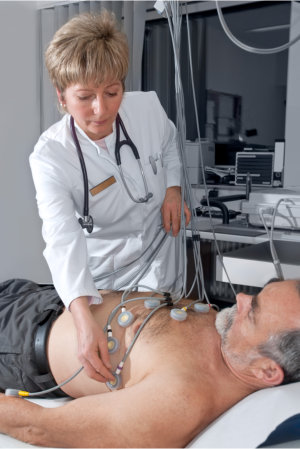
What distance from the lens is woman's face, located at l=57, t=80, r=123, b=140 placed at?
4.38ft

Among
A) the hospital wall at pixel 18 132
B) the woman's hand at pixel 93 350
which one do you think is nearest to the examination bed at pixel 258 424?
the woman's hand at pixel 93 350

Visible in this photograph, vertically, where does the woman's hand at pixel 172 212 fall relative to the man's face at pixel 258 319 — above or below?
above

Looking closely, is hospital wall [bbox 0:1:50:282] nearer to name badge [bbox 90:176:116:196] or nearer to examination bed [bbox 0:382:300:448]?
name badge [bbox 90:176:116:196]

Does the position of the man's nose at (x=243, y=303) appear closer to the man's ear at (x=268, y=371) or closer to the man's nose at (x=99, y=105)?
the man's ear at (x=268, y=371)

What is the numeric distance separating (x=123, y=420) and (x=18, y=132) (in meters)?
2.98

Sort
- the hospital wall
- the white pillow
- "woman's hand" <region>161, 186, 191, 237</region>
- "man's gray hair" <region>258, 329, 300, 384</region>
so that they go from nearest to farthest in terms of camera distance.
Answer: the white pillow → "man's gray hair" <region>258, 329, 300, 384</region> → "woman's hand" <region>161, 186, 191, 237</region> → the hospital wall

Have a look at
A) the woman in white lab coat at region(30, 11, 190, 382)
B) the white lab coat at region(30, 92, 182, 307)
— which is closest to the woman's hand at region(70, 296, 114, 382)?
the woman in white lab coat at region(30, 11, 190, 382)

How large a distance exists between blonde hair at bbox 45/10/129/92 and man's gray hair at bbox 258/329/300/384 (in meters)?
0.81

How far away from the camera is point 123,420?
1.04 metres

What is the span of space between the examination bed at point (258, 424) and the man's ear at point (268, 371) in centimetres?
4

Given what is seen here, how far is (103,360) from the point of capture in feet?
3.86

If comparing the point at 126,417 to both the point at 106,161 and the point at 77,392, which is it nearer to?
the point at 77,392

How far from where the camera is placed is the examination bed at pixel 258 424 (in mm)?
1003

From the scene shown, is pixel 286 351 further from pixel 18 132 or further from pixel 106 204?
pixel 18 132
